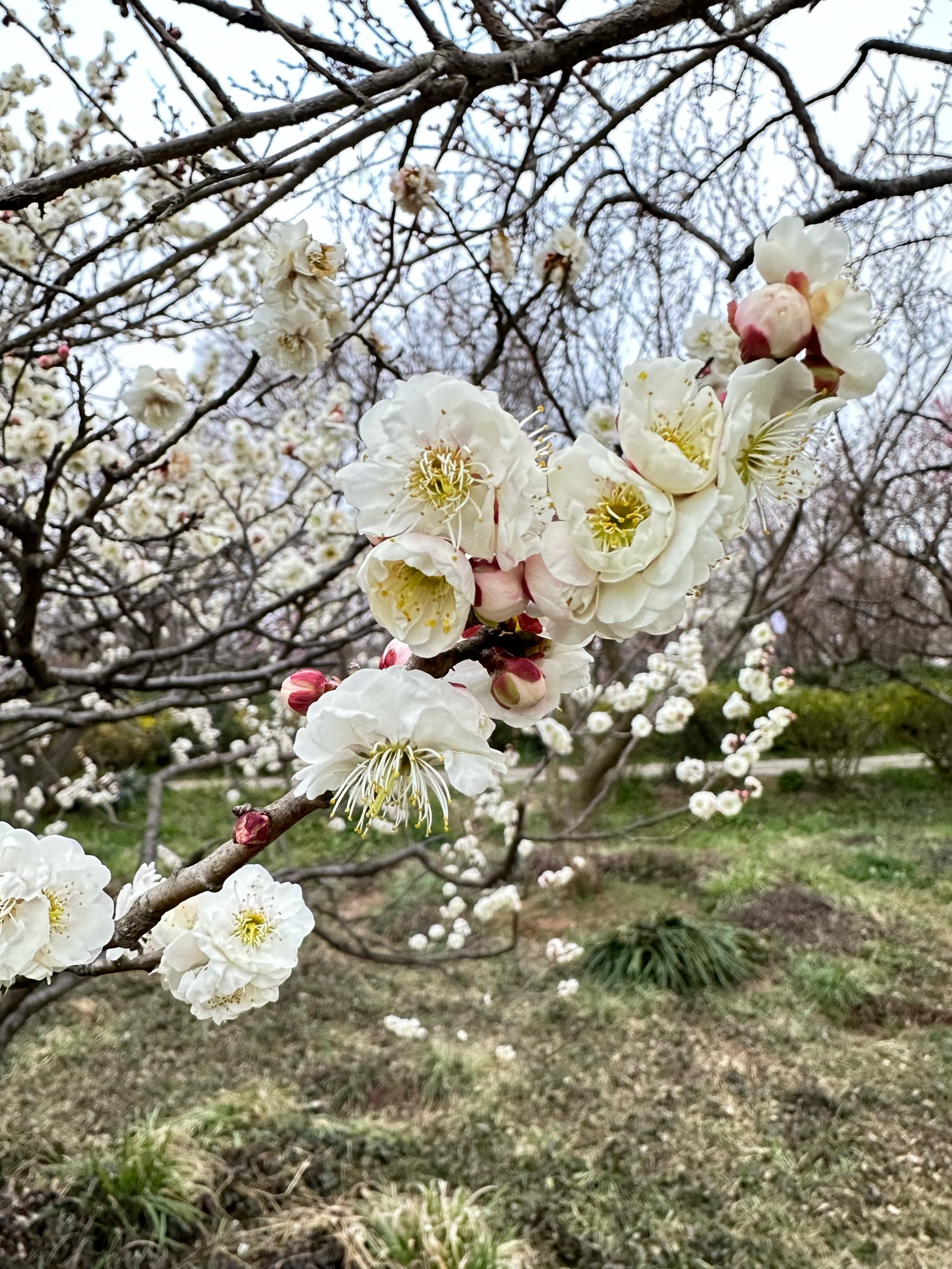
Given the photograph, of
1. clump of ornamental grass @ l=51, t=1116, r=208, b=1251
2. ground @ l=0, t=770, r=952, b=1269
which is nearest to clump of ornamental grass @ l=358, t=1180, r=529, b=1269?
ground @ l=0, t=770, r=952, b=1269

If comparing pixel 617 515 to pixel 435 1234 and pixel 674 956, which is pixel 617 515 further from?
pixel 674 956

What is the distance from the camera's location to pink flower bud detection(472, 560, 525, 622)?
1.70ft

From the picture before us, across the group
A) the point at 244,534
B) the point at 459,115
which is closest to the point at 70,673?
the point at 244,534

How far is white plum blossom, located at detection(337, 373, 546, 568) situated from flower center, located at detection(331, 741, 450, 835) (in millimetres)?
144

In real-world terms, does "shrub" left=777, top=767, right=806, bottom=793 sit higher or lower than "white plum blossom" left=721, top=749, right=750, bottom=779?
lower

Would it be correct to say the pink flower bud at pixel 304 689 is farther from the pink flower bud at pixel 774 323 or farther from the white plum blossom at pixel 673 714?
the white plum blossom at pixel 673 714

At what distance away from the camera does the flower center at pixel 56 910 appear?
0.81m

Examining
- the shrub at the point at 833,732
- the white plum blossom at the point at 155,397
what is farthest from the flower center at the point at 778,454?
the shrub at the point at 833,732

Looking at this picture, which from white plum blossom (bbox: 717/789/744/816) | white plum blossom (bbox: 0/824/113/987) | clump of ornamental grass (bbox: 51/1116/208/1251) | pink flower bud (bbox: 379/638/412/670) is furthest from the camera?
white plum blossom (bbox: 717/789/744/816)

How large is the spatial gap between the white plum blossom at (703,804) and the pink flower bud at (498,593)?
3566 mm

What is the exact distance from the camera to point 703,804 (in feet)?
13.4

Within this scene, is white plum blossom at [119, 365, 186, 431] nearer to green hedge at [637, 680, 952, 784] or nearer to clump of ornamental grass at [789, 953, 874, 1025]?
clump of ornamental grass at [789, 953, 874, 1025]

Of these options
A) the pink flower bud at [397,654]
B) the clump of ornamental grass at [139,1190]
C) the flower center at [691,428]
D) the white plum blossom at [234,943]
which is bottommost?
the clump of ornamental grass at [139,1190]

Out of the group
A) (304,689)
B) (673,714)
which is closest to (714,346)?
(304,689)
